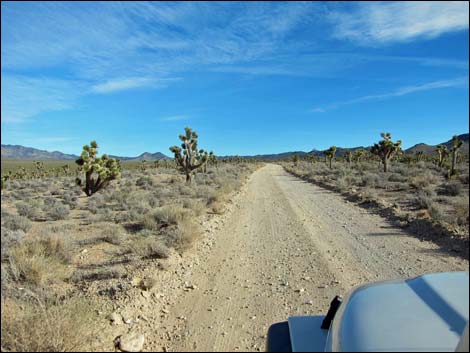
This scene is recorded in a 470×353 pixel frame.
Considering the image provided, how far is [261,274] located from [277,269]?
1.44 feet

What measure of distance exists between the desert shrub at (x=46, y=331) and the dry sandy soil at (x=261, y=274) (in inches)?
30.2

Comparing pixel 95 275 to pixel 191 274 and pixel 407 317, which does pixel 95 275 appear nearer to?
pixel 191 274

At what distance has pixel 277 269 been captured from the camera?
7.09 meters

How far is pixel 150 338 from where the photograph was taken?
4.52 metres

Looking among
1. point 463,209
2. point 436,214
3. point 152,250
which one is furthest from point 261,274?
point 436,214

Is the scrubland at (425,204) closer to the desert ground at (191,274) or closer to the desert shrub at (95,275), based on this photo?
the desert ground at (191,274)

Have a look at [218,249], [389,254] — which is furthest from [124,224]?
[389,254]

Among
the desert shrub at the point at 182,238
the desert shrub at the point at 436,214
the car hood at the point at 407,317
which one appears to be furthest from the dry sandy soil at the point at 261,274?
the car hood at the point at 407,317

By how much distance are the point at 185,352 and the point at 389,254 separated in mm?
5473

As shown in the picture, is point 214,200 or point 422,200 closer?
point 422,200

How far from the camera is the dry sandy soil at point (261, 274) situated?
15.5ft

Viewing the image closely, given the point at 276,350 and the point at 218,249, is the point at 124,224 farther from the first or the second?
the point at 276,350

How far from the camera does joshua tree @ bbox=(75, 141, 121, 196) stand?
32.5ft

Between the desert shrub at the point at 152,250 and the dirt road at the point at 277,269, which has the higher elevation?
the desert shrub at the point at 152,250
